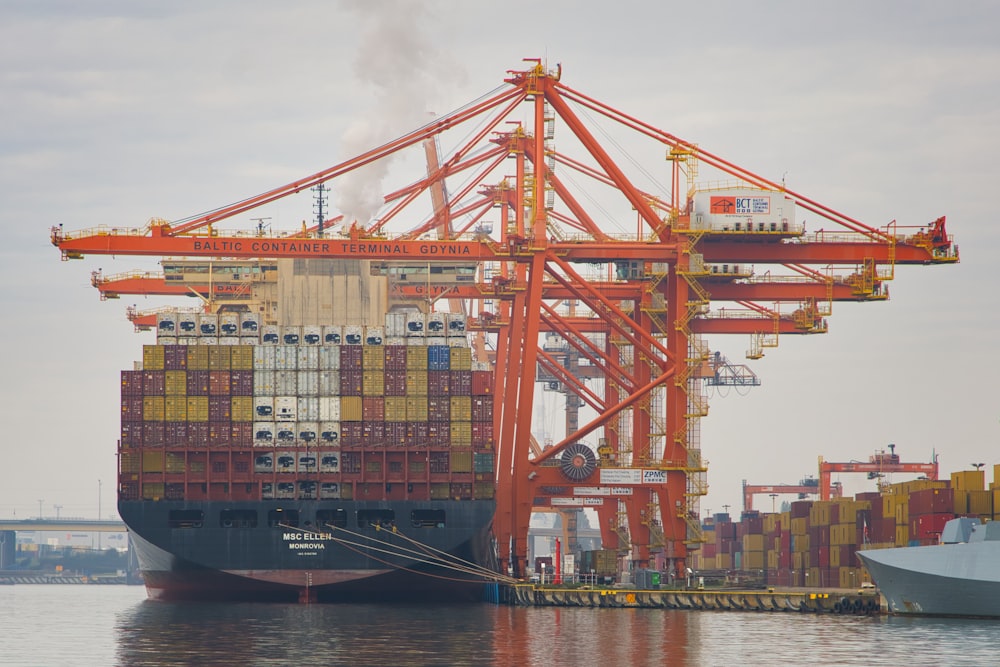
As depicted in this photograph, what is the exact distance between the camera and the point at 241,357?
75.1 meters

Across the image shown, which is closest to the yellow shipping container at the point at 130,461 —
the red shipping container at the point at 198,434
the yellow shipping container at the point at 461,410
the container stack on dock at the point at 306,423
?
the container stack on dock at the point at 306,423

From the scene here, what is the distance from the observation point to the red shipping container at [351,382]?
243 ft

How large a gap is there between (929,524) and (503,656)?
93.9 ft

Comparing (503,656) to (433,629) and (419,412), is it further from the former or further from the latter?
(419,412)

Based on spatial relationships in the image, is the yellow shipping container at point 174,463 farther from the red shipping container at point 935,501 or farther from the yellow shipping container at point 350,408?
the red shipping container at point 935,501

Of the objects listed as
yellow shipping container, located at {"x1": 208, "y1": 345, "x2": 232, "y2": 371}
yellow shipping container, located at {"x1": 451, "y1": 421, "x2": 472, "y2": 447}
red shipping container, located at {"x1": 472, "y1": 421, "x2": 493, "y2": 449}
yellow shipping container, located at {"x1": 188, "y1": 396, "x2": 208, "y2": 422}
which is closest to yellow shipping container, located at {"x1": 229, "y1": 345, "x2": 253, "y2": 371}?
yellow shipping container, located at {"x1": 208, "y1": 345, "x2": 232, "y2": 371}

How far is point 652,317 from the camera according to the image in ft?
279

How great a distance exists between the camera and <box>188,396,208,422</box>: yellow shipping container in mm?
73500

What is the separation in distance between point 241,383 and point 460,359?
406 inches

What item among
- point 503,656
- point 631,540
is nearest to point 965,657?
point 503,656

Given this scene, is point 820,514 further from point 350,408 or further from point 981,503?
point 350,408

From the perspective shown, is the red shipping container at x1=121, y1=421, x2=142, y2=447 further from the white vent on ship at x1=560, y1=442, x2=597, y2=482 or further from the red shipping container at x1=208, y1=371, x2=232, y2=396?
the white vent on ship at x1=560, y1=442, x2=597, y2=482

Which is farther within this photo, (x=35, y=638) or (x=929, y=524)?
(x=929, y=524)

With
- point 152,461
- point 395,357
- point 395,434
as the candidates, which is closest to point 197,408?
point 152,461
